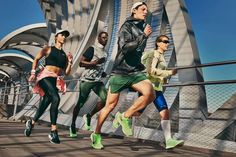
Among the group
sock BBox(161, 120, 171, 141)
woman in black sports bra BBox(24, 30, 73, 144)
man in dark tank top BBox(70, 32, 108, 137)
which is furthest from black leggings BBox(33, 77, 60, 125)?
sock BBox(161, 120, 171, 141)

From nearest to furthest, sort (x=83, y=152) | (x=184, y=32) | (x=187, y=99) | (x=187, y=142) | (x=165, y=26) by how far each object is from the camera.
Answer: (x=83, y=152) → (x=187, y=142) → (x=187, y=99) → (x=184, y=32) → (x=165, y=26)

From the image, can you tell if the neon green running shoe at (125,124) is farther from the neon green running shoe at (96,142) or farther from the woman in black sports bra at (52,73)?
the woman in black sports bra at (52,73)

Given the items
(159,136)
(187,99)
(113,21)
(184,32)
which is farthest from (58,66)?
(113,21)

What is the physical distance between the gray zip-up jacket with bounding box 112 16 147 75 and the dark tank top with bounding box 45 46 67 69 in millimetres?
1306

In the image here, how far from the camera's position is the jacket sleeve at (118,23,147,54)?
400 cm

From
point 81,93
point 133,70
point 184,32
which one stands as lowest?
point 81,93

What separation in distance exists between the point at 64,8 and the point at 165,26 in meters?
10.8

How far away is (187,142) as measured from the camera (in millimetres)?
4973

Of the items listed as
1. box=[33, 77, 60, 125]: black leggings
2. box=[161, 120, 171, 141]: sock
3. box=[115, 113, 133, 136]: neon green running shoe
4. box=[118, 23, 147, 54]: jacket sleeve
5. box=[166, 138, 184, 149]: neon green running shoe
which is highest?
box=[118, 23, 147, 54]: jacket sleeve

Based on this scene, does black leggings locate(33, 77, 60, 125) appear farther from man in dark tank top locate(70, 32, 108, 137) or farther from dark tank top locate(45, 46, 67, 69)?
man in dark tank top locate(70, 32, 108, 137)

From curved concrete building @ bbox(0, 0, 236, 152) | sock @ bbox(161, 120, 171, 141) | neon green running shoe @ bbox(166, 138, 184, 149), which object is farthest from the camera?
curved concrete building @ bbox(0, 0, 236, 152)

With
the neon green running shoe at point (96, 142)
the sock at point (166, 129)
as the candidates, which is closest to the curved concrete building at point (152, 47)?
the sock at point (166, 129)

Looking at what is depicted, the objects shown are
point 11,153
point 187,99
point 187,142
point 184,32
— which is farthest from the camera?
point 184,32

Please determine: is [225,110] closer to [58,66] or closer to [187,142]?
[187,142]
